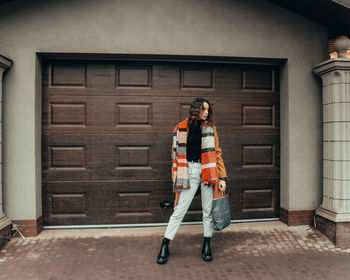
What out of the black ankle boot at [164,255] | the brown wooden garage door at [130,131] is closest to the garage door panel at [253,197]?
the brown wooden garage door at [130,131]

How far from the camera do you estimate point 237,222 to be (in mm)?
4895

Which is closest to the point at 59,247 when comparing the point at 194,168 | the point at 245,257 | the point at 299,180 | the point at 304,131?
the point at 194,168

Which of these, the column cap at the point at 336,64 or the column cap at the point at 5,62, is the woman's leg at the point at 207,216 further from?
the column cap at the point at 5,62

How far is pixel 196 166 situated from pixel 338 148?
2.16 metres

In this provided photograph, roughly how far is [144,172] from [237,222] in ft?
5.62

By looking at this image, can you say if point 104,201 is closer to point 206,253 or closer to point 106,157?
point 106,157

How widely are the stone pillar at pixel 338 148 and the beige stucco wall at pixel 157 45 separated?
1.15 ft

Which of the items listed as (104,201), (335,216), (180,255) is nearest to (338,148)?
(335,216)

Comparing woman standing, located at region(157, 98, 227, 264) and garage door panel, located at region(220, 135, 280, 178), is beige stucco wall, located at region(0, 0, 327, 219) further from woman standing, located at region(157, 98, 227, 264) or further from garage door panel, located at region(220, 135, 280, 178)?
woman standing, located at region(157, 98, 227, 264)

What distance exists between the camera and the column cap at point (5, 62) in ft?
13.2

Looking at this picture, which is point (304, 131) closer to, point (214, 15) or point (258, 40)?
point (258, 40)

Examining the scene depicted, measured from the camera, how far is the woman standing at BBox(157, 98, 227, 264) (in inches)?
142

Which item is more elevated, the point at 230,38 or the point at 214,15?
the point at 214,15

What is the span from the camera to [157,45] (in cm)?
441
